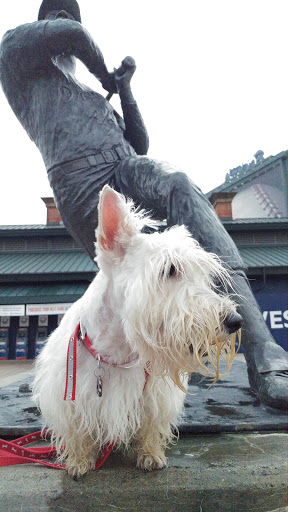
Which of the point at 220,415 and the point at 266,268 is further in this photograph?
the point at 266,268

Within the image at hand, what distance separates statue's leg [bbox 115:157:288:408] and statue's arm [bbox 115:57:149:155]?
2.33 ft

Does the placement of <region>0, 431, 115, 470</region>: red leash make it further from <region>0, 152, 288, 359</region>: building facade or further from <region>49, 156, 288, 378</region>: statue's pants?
<region>0, 152, 288, 359</region>: building facade

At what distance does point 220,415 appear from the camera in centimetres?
234

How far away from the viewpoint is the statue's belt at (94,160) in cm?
321

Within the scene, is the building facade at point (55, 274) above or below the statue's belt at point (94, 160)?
below

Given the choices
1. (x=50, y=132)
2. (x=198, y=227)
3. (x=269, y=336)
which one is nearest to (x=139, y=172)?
(x=198, y=227)

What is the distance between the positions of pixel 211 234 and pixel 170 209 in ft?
1.40

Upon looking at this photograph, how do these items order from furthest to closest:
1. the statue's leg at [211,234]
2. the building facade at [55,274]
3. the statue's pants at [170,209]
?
the building facade at [55,274] → the statue's pants at [170,209] → the statue's leg at [211,234]

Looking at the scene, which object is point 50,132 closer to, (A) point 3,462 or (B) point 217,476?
(A) point 3,462

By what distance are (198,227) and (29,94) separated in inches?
90.9

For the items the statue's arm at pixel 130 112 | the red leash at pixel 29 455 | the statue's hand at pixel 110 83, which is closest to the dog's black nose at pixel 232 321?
the red leash at pixel 29 455

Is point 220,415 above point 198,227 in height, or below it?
below

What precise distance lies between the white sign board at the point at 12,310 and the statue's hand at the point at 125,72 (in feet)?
41.5

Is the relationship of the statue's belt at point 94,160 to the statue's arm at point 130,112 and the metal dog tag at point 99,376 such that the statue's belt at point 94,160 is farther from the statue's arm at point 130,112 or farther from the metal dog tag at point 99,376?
the metal dog tag at point 99,376
